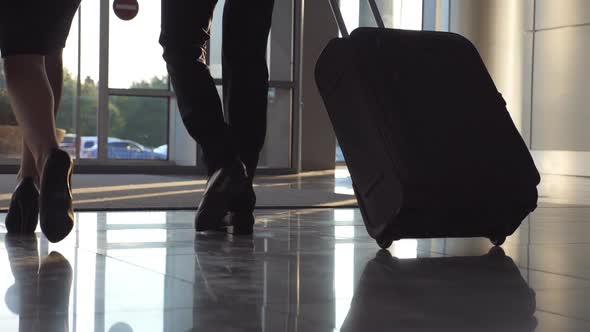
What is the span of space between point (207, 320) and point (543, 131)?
10.9m

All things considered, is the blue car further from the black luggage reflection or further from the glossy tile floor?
the black luggage reflection

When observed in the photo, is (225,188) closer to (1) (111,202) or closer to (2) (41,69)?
(2) (41,69)

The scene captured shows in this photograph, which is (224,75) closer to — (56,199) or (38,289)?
(56,199)

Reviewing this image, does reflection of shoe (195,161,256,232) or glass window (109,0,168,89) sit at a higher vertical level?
glass window (109,0,168,89)

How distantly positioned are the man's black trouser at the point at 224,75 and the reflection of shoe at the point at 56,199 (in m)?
0.40

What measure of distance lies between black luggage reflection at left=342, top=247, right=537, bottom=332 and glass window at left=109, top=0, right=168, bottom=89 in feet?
25.9

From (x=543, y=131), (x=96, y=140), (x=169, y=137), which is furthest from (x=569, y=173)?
(x=96, y=140)

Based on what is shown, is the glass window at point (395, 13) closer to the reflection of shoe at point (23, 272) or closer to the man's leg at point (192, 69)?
the man's leg at point (192, 69)

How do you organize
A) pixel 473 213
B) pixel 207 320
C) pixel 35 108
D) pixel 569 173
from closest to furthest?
pixel 207 320 < pixel 473 213 < pixel 35 108 < pixel 569 173

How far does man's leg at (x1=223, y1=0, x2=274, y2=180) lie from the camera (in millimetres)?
2518

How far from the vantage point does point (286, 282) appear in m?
1.55

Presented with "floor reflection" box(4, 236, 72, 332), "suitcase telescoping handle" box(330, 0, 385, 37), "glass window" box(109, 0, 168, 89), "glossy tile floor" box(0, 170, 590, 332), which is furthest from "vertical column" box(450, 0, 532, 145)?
"floor reflection" box(4, 236, 72, 332)

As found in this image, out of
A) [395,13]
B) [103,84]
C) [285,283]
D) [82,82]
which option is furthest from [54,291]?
[395,13]

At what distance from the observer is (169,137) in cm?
994
